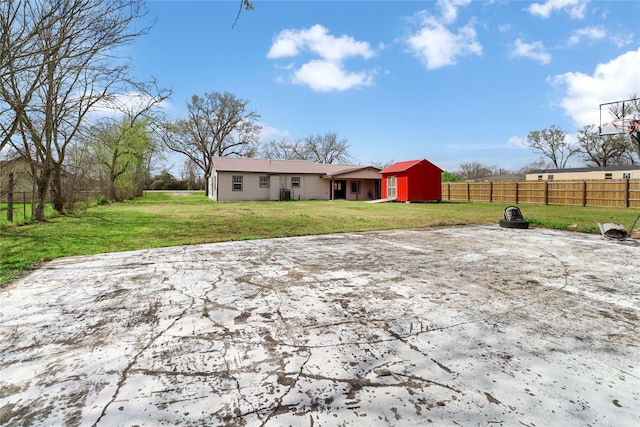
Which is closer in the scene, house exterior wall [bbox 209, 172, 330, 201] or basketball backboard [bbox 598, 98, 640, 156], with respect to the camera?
basketball backboard [bbox 598, 98, 640, 156]

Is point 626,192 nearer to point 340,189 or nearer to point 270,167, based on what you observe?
point 340,189

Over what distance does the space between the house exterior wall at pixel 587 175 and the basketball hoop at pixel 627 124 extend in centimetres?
2101

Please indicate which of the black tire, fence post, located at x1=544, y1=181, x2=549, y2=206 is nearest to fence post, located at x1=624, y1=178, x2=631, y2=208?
fence post, located at x1=544, y1=181, x2=549, y2=206

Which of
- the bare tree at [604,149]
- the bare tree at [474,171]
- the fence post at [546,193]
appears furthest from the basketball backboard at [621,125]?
the bare tree at [474,171]

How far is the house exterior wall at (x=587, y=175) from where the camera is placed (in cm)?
2638

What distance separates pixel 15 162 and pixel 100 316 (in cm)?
1114

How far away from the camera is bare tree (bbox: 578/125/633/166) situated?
33.6 meters

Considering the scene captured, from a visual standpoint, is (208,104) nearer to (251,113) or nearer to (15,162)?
(251,113)

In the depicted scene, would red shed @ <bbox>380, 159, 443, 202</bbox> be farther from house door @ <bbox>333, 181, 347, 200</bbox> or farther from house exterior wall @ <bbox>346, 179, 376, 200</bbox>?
house door @ <bbox>333, 181, 347, 200</bbox>

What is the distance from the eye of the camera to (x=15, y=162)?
400 inches

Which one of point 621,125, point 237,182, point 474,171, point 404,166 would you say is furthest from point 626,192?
point 474,171

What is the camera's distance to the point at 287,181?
1003 inches

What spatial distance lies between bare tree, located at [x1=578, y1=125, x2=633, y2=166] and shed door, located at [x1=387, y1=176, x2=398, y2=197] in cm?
2776

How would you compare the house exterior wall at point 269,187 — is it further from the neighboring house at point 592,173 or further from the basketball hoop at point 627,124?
the neighboring house at point 592,173
